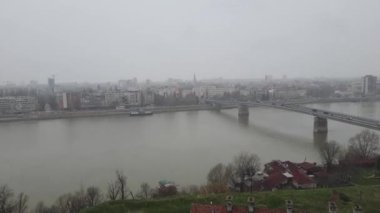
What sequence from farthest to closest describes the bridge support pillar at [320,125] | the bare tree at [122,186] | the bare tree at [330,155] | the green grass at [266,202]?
the bridge support pillar at [320,125] < the bare tree at [330,155] < the bare tree at [122,186] < the green grass at [266,202]

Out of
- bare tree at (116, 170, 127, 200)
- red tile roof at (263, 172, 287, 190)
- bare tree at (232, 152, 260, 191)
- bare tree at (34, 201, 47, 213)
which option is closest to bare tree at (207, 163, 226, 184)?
bare tree at (232, 152, 260, 191)

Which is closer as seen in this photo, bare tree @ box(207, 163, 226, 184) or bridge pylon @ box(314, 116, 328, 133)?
bare tree @ box(207, 163, 226, 184)

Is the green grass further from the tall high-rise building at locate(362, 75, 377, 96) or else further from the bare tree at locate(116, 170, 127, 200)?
the tall high-rise building at locate(362, 75, 377, 96)

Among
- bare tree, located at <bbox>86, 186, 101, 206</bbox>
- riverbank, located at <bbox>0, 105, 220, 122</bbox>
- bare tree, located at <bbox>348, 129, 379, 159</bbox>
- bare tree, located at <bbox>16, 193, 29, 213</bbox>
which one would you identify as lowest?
riverbank, located at <bbox>0, 105, 220, 122</bbox>

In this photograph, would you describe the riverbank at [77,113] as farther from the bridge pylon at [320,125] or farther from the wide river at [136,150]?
the bridge pylon at [320,125]

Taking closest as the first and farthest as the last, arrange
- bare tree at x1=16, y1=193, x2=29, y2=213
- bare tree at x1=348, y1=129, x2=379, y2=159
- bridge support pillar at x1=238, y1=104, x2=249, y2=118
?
bare tree at x1=16, y1=193, x2=29, y2=213, bare tree at x1=348, y1=129, x2=379, y2=159, bridge support pillar at x1=238, y1=104, x2=249, y2=118

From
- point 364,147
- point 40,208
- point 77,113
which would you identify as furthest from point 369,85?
point 40,208

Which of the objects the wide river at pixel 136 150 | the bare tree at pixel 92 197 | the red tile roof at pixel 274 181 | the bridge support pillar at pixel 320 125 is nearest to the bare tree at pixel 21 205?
the wide river at pixel 136 150
